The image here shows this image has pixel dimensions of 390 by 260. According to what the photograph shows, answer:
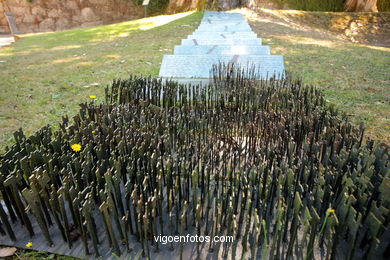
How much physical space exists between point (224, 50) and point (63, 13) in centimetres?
1612

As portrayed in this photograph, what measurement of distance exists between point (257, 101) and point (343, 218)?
7.44 feet

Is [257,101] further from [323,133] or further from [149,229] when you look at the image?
[149,229]

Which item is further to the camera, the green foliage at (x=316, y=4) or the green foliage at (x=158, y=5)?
the green foliage at (x=158, y=5)

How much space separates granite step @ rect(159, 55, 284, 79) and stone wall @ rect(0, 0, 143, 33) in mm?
15364

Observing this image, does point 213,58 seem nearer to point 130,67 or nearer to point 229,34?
point 130,67

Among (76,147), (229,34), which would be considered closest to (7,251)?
(76,147)

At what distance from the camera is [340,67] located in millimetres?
6320

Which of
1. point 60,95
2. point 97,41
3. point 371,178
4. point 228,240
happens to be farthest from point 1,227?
point 97,41

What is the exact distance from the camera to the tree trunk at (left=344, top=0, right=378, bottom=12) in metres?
14.7

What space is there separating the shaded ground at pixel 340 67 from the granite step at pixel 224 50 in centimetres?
74

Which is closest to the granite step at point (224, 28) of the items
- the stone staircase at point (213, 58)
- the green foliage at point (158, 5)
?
the stone staircase at point (213, 58)

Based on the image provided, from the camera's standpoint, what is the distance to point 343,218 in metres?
1.89

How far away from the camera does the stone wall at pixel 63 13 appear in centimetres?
1764

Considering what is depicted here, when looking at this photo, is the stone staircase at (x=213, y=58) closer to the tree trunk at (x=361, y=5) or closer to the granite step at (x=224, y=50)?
the granite step at (x=224, y=50)
